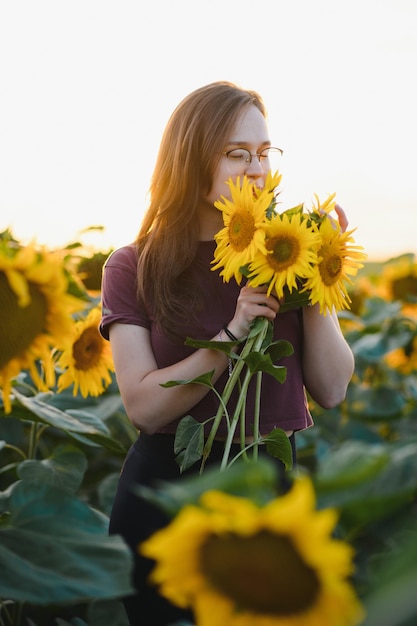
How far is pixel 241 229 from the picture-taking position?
112 cm

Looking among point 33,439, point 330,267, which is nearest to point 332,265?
point 330,267

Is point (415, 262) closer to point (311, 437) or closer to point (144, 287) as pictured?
point (311, 437)

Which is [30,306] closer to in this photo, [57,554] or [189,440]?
[57,554]

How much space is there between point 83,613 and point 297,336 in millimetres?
698

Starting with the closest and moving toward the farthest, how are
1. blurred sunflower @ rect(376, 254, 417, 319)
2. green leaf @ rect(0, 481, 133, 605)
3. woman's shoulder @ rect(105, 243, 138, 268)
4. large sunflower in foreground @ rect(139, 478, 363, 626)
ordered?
large sunflower in foreground @ rect(139, 478, 363, 626)
green leaf @ rect(0, 481, 133, 605)
woman's shoulder @ rect(105, 243, 138, 268)
blurred sunflower @ rect(376, 254, 417, 319)

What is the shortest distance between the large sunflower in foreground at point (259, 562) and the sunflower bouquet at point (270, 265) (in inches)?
21.4

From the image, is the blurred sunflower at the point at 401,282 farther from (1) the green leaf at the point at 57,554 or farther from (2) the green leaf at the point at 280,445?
(1) the green leaf at the point at 57,554

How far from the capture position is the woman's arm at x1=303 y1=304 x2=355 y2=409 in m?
1.49

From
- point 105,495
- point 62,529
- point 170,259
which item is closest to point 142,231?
point 170,259

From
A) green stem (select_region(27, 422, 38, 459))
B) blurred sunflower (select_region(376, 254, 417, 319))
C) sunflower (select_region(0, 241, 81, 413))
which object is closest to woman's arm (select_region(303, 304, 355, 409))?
green stem (select_region(27, 422, 38, 459))

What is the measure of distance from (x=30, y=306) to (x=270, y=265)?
393mm

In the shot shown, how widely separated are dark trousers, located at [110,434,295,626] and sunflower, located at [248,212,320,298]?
17.8 inches

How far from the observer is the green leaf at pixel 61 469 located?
1430 mm

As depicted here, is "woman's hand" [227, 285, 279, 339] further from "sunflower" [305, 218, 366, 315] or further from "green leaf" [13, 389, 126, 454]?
"green leaf" [13, 389, 126, 454]
